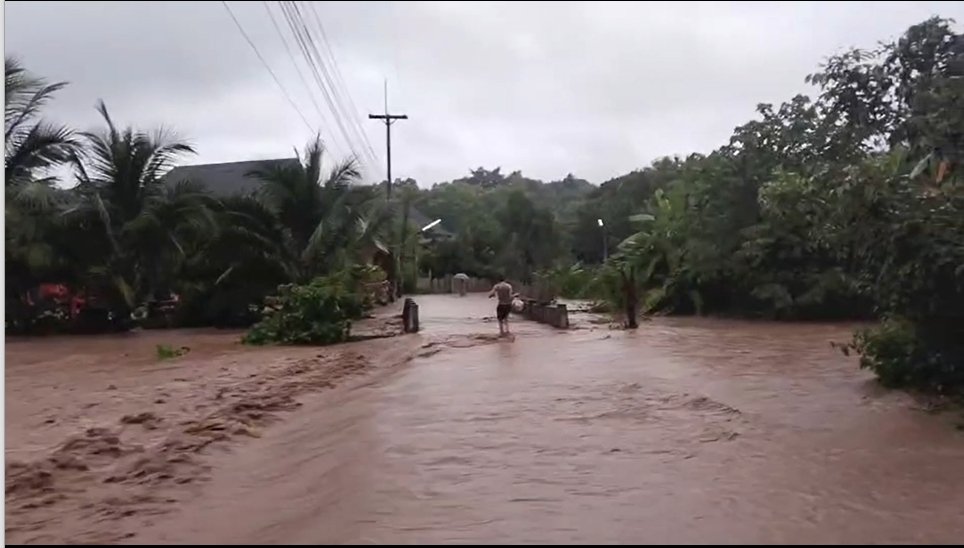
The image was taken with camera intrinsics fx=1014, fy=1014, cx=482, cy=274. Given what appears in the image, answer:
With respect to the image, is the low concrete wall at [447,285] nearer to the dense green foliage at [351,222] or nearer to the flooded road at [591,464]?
the dense green foliage at [351,222]

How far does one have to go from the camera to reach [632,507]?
22.1 ft

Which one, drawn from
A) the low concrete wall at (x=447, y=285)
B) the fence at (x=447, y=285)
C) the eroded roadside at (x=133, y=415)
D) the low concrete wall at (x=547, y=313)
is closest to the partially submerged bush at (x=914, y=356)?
the eroded roadside at (x=133, y=415)

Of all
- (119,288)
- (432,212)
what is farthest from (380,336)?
(432,212)

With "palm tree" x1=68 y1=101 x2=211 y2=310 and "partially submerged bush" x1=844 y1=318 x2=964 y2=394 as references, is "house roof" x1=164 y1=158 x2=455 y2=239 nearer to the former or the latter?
"palm tree" x1=68 y1=101 x2=211 y2=310

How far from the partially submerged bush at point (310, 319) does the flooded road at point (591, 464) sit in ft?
18.8

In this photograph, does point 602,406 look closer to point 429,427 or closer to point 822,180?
point 429,427

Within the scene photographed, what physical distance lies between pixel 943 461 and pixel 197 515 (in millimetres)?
6174

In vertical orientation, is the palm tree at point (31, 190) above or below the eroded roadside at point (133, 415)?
above

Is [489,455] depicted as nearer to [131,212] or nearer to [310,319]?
[310,319]

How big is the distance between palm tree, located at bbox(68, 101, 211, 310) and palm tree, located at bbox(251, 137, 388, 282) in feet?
5.64

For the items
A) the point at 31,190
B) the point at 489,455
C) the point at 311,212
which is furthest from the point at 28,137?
the point at 489,455

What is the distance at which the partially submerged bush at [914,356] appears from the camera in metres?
11.4

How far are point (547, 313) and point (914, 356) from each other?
1266 centimetres

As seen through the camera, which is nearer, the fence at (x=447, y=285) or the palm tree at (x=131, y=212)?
the palm tree at (x=131, y=212)
